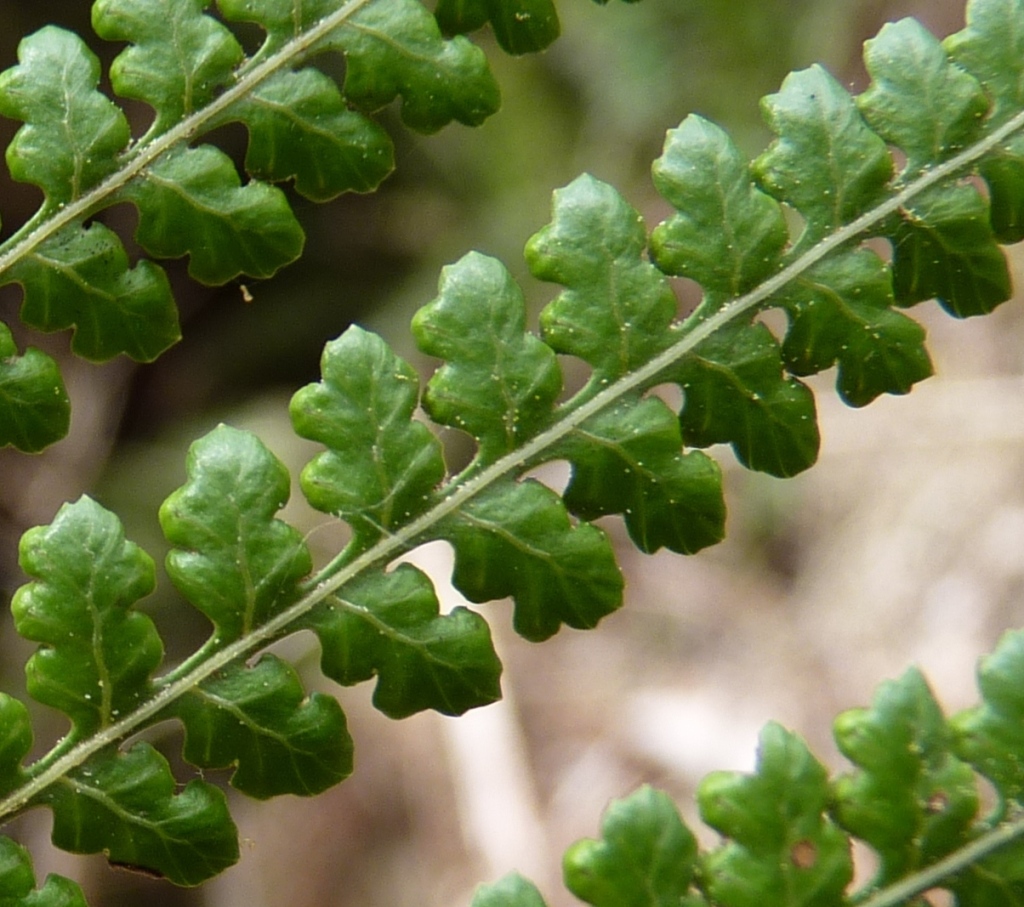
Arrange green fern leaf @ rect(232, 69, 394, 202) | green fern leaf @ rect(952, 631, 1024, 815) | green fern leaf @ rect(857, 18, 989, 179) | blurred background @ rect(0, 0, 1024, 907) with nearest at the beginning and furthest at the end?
green fern leaf @ rect(952, 631, 1024, 815) → green fern leaf @ rect(857, 18, 989, 179) → green fern leaf @ rect(232, 69, 394, 202) → blurred background @ rect(0, 0, 1024, 907)

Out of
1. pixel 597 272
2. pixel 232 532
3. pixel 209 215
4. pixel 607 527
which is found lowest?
pixel 232 532

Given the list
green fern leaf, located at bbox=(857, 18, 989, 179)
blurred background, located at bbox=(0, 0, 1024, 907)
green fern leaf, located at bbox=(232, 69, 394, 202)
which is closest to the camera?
green fern leaf, located at bbox=(857, 18, 989, 179)

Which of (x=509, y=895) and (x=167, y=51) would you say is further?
(x=167, y=51)

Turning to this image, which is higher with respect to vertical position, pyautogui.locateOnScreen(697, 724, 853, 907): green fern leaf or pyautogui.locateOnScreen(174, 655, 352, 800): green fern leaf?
pyautogui.locateOnScreen(174, 655, 352, 800): green fern leaf

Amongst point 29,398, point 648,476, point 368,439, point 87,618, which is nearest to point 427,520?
point 368,439

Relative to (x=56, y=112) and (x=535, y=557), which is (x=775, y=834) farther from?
(x=56, y=112)

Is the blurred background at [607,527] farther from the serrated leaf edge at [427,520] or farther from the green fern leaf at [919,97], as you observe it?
the green fern leaf at [919,97]

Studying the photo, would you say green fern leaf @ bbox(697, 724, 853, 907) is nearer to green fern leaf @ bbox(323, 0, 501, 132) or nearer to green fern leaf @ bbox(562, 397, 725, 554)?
green fern leaf @ bbox(562, 397, 725, 554)

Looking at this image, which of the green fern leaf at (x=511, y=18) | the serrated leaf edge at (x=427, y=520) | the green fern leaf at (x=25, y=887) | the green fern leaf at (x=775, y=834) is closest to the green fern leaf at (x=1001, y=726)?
the green fern leaf at (x=775, y=834)

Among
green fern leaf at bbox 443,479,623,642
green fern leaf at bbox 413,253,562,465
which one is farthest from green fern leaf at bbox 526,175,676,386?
green fern leaf at bbox 443,479,623,642
